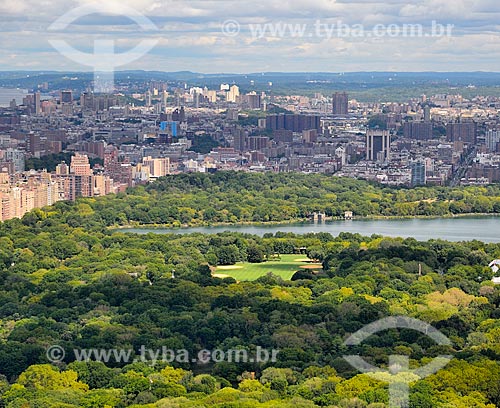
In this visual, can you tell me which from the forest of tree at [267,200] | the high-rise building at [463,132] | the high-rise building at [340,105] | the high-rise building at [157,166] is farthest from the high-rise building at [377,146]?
the high-rise building at [340,105]

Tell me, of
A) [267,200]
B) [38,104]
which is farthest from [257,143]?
[267,200]

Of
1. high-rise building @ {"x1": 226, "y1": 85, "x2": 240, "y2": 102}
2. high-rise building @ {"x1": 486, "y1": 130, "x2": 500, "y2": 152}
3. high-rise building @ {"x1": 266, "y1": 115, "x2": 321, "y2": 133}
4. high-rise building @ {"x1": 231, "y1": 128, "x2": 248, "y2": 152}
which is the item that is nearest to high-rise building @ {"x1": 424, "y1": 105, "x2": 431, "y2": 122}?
high-rise building @ {"x1": 266, "y1": 115, "x2": 321, "y2": 133}

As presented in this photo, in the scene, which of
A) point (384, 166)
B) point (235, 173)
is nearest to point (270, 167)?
point (384, 166)

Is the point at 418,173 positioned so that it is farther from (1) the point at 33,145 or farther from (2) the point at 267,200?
(1) the point at 33,145

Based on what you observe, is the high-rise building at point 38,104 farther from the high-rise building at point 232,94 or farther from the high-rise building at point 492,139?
the high-rise building at point 492,139

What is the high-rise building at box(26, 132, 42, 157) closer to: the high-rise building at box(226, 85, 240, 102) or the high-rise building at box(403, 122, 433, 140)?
the high-rise building at box(403, 122, 433, 140)
